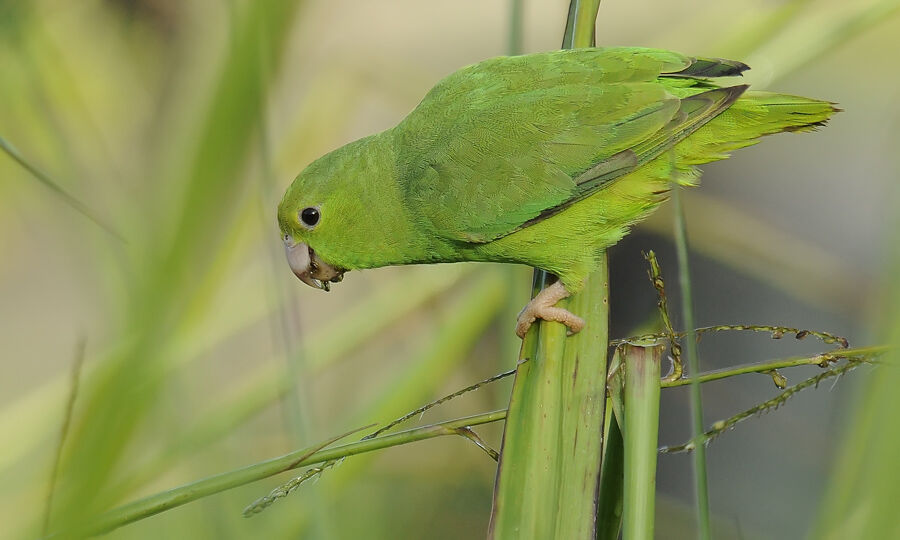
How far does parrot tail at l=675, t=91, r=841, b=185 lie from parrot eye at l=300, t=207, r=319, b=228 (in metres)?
0.77

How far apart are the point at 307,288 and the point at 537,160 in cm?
126

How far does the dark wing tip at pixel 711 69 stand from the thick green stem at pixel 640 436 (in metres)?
0.77

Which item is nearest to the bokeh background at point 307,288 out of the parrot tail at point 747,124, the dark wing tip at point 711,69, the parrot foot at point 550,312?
the parrot foot at point 550,312

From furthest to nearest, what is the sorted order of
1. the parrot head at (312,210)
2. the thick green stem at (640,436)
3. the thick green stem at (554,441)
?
the parrot head at (312,210) < the thick green stem at (554,441) < the thick green stem at (640,436)

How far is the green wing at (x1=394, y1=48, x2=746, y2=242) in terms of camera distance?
1.51 m

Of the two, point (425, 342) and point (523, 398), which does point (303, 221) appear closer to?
point (425, 342)

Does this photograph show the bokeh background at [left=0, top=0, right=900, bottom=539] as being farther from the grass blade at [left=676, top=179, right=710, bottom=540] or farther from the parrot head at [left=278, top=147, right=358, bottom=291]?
the grass blade at [left=676, top=179, right=710, bottom=540]

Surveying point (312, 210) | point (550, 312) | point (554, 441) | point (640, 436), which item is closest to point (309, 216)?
point (312, 210)

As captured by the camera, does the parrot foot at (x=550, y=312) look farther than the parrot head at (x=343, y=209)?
No

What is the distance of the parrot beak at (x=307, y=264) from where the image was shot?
5.84 feet

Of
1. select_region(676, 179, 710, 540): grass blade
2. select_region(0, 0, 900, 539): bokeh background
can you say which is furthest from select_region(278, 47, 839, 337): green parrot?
select_region(676, 179, 710, 540): grass blade

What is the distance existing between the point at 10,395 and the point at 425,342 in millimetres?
1164

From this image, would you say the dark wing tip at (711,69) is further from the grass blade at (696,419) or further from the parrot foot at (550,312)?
the grass blade at (696,419)

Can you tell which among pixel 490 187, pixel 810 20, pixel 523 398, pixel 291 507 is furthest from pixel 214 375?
pixel 810 20
